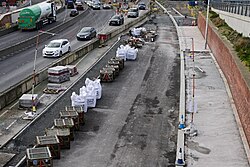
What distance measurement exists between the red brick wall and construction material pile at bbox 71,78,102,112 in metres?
7.05

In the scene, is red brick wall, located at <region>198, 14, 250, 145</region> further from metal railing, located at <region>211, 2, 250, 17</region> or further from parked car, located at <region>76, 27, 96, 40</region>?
parked car, located at <region>76, 27, 96, 40</region>

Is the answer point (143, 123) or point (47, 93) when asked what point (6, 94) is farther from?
point (143, 123)

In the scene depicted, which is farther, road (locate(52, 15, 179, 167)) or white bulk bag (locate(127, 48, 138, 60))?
white bulk bag (locate(127, 48, 138, 60))

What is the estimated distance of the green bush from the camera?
25.3m

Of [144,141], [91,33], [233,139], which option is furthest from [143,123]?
[91,33]

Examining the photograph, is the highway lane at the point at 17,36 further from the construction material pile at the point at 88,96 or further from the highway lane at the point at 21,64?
the construction material pile at the point at 88,96

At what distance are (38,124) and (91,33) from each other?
2755 cm

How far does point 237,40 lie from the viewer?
3025 centimetres

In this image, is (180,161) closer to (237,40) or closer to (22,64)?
(237,40)

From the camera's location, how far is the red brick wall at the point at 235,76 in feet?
62.8

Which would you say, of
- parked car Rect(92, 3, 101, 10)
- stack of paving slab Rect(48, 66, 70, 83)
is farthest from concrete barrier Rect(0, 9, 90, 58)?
parked car Rect(92, 3, 101, 10)

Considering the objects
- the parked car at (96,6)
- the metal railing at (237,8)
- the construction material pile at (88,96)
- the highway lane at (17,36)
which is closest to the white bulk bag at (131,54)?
the metal railing at (237,8)

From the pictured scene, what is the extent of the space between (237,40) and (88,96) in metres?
12.4

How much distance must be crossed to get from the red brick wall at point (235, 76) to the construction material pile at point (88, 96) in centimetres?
705
